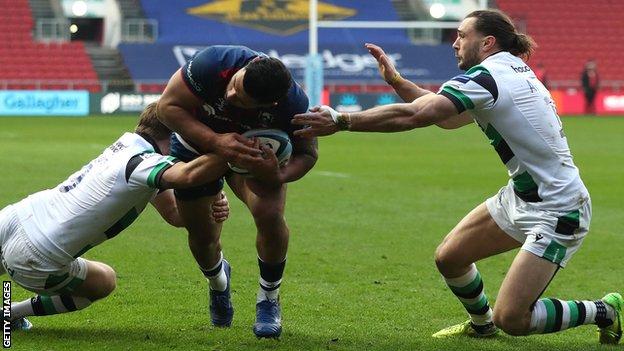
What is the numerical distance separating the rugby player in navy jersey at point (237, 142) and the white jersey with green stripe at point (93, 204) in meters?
0.31

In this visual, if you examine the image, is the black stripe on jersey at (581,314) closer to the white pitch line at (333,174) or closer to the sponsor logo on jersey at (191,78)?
the sponsor logo on jersey at (191,78)

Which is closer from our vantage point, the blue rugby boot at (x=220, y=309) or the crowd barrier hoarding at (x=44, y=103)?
the blue rugby boot at (x=220, y=309)

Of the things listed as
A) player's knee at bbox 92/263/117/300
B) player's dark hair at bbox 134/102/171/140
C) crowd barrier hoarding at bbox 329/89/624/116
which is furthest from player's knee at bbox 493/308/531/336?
crowd barrier hoarding at bbox 329/89/624/116

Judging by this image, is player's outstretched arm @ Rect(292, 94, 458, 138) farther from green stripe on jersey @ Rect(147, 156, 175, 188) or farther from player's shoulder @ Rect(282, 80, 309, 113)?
green stripe on jersey @ Rect(147, 156, 175, 188)

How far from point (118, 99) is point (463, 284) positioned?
30439 millimetres

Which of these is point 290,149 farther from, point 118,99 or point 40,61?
point 40,61

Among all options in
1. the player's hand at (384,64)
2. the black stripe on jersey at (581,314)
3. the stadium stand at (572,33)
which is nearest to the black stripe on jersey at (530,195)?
the black stripe on jersey at (581,314)

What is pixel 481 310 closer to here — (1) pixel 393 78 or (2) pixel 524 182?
(2) pixel 524 182

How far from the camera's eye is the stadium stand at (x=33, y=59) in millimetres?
39281

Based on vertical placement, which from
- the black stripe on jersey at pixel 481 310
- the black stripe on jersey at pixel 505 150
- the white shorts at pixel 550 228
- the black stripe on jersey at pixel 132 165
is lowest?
the black stripe on jersey at pixel 481 310

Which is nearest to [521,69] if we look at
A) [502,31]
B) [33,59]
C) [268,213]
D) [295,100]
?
[502,31]

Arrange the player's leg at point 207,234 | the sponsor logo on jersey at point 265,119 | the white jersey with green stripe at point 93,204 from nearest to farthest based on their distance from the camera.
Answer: the white jersey with green stripe at point 93,204, the sponsor logo on jersey at point 265,119, the player's leg at point 207,234

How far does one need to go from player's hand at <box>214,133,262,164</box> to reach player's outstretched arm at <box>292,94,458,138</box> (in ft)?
0.85

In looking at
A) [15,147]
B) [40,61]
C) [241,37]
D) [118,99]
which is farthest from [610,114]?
[15,147]
